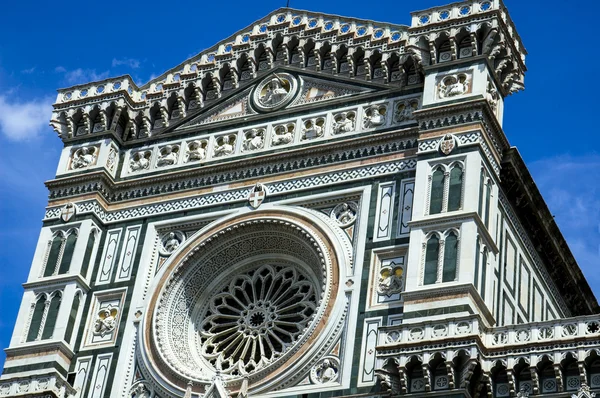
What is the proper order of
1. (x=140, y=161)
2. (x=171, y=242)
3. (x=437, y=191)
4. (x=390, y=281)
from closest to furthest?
(x=390, y=281)
(x=437, y=191)
(x=171, y=242)
(x=140, y=161)

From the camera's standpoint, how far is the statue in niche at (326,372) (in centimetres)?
2561

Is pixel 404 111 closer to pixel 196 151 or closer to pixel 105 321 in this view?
pixel 196 151

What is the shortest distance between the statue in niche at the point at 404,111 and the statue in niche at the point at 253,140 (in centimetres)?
282

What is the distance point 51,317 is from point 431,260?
24.8ft

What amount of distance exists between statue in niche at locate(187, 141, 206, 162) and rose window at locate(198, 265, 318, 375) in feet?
9.33

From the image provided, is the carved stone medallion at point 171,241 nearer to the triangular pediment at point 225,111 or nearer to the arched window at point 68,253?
the arched window at point 68,253

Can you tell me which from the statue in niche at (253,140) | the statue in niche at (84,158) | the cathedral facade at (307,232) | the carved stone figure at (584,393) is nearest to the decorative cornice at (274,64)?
the cathedral facade at (307,232)

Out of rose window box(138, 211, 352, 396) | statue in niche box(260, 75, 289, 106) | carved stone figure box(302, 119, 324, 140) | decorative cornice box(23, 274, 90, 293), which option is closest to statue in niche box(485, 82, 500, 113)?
carved stone figure box(302, 119, 324, 140)

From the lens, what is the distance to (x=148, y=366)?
2738cm

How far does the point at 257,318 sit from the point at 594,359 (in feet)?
22.9

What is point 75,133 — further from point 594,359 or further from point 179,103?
point 594,359

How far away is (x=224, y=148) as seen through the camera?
29969 millimetres

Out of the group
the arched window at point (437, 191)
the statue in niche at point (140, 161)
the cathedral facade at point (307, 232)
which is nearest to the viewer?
the cathedral facade at point (307, 232)

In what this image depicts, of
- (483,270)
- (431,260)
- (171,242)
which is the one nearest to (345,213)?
(431,260)
